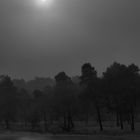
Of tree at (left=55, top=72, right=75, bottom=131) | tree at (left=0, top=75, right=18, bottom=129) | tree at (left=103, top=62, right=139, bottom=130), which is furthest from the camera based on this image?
tree at (left=0, top=75, right=18, bottom=129)

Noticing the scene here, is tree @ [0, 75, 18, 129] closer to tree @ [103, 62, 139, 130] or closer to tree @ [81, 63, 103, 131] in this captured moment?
tree @ [81, 63, 103, 131]

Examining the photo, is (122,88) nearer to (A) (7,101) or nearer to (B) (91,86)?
(B) (91,86)

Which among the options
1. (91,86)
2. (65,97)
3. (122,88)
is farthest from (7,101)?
(122,88)

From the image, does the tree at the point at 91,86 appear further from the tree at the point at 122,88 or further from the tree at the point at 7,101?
the tree at the point at 7,101

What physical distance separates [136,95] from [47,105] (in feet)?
137

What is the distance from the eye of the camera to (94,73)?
72.6 meters

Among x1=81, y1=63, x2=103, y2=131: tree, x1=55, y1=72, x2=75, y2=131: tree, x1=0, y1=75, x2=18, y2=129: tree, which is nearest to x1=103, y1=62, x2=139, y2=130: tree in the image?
x1=81, y1=63, x2=103, y2=131: tree

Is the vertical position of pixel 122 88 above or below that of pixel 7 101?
above

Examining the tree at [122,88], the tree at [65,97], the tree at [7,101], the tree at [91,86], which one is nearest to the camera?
the tree at [122,88]

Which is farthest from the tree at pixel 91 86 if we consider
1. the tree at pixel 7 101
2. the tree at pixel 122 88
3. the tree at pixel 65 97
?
the tree at pixel 7 101

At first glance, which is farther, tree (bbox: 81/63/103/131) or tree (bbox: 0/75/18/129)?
tree (bbox: 0/75/18/129)

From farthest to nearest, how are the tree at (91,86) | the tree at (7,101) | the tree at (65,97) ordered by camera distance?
1. the tree at (7,101)
2. the tree at (65,97)
3. the tree at (91,86)

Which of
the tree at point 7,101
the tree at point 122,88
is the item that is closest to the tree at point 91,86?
the tree at point 122,88

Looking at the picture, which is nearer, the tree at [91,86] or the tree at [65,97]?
the tree at [91,86]
